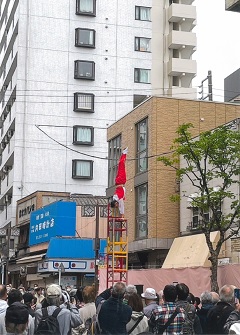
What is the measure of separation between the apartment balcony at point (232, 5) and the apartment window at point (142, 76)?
37.5 metres

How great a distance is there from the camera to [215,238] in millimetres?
27734

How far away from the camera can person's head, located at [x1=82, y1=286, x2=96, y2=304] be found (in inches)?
402

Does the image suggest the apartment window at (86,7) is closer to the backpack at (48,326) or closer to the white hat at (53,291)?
the white hat at (53,291)

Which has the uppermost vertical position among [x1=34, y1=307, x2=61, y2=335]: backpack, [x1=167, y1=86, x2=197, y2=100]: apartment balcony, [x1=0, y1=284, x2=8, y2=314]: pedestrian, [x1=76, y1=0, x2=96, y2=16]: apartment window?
[x1=76, y1=0, x2=96, y2=16]: apartment window

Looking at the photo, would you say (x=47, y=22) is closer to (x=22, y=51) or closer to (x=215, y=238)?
(x=22, y=51)

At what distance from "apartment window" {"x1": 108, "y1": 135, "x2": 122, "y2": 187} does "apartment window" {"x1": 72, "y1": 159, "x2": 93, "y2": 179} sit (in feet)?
39.3

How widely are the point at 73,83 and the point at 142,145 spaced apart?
19086 millimetres

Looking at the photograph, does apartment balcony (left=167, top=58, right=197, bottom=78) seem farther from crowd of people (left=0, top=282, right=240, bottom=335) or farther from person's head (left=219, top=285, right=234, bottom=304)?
person's head (left=219, top=285, right=234, bottom=304)

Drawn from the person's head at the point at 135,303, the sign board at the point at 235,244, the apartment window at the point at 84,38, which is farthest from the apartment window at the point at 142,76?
the person's head at the point at 135,303

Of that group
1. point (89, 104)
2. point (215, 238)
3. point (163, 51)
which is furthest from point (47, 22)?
point (215, 238)

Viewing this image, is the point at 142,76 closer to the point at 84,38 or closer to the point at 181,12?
the point at 84,38

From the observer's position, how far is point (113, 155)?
128 feet

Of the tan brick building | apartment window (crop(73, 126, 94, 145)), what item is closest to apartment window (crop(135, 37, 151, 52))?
apartment window (crop(73, 126, 94, 145))

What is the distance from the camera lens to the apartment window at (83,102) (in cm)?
5231
